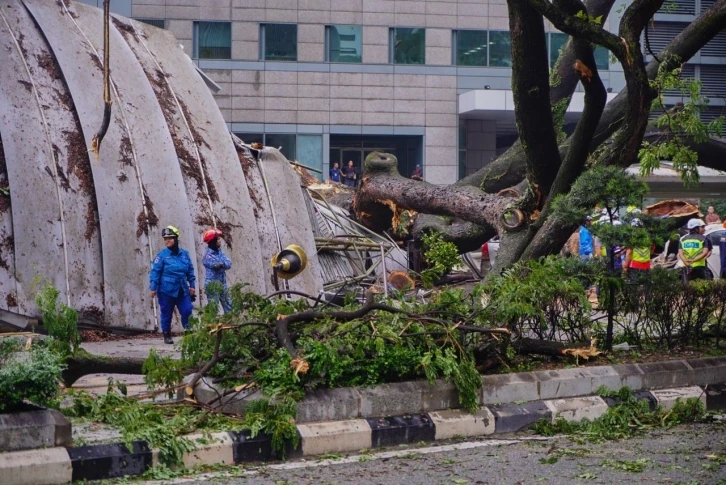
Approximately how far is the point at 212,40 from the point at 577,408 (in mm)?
34325

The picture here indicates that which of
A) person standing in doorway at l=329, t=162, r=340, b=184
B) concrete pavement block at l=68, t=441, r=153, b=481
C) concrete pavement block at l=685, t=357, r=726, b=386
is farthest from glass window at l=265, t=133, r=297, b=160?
concrete pavement block at l=68, t=441, r=153, b=481

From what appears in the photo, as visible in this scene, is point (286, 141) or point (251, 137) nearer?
point (251, 137)

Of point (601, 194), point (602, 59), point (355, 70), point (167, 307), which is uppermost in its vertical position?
point (602, 59)

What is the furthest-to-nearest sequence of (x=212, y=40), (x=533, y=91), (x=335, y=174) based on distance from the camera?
(x=212, y=40)
(x=335, y=174)
(x=533, y=91)

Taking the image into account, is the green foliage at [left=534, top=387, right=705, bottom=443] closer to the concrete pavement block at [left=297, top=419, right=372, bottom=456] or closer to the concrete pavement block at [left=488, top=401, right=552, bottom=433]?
the concrete pavement block at [left=488, top=401, right=552, bottom=433]

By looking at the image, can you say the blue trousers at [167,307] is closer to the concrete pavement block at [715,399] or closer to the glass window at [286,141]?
the concrete pavement block at [715,399]

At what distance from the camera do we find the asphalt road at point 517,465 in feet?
21.4

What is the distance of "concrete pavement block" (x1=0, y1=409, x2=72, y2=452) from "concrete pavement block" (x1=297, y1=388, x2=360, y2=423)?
1676mm

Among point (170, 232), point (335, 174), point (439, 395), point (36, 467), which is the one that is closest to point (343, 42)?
point (335, 174)

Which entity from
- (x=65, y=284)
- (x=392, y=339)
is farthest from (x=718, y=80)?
(x=392, y=339)

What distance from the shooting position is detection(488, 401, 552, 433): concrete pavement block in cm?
809

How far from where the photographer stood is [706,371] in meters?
9.52

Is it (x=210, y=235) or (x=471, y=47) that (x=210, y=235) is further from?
(x=471, y=47)

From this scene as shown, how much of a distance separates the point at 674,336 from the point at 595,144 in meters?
6.20
